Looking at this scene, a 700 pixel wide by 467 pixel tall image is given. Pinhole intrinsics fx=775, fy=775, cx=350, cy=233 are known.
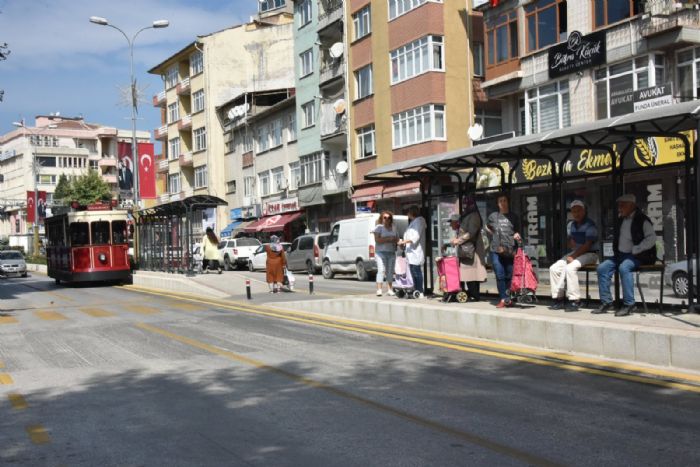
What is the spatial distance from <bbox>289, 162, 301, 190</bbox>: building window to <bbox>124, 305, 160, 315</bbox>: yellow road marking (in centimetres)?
3237

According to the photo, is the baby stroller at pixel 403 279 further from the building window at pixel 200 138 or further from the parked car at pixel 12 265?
Answer: the building window at pixel 200 138

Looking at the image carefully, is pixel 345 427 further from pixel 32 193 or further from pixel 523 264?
pixel 32 193

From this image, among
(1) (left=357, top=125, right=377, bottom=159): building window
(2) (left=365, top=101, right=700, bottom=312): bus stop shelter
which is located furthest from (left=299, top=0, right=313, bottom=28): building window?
(2) (left=365, top=101, right=700, bottom=312): bus stop shelter

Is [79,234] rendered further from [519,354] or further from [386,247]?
[519,354]

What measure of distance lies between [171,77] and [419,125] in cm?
4308

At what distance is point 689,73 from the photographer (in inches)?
909

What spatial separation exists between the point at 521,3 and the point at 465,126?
7098 millimetres

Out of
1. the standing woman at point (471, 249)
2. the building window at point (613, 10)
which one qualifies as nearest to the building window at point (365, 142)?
the building window at point (613, 10)

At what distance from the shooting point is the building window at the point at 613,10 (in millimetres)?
24172

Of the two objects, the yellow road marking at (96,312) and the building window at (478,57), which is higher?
the building window at (478,57)

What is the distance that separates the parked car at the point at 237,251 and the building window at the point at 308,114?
9.33 meters

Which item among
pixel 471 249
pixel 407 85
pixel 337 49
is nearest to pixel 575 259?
pixel 471 249

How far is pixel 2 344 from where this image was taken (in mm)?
11656

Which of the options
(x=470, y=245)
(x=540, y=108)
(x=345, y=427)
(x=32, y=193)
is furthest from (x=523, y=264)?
(x=32, y=193)
